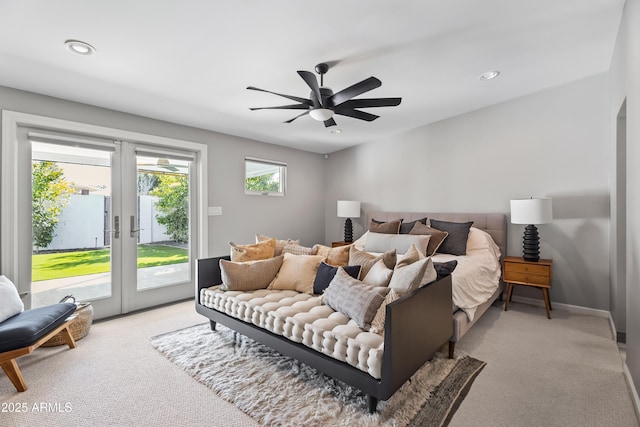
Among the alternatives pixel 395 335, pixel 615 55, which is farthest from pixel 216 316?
pixel 615 55

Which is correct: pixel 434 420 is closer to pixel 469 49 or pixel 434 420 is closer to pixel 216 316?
pixel 216 316

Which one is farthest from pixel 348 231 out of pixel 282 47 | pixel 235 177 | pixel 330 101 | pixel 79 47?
pixel 79 47

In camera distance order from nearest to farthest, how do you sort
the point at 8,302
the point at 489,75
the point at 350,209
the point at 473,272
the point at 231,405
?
the point at 231,405, the point at 8,302, the point at 473,272, the point at 489,75, the point at 350,209

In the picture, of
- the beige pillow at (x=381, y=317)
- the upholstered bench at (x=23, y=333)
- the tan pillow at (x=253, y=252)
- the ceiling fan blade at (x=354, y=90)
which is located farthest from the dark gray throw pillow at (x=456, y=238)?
the upholstered bench at (x=23, y=333)

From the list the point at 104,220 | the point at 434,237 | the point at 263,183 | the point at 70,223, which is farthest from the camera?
the point at 263,183

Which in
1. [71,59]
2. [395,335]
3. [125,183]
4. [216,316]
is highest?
[71,59]

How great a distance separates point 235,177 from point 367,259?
279cm

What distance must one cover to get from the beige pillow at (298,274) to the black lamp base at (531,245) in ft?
7.99

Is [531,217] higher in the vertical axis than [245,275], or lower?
higher

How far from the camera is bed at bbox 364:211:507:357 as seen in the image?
2.48 metres

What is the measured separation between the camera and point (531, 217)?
3209 millimetres

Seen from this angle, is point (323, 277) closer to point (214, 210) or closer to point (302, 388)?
point (302, 388)

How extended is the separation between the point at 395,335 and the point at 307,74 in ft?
6.06

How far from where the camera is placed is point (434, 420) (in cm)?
167
